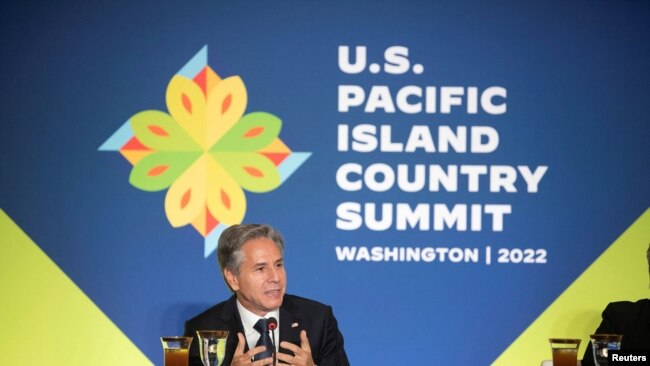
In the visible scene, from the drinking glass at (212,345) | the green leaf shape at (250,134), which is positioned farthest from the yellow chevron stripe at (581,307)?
the drinking glass at (212,345)

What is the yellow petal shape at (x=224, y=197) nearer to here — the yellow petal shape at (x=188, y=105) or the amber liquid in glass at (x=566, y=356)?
the yellow petal shape at (x=188, y=105)

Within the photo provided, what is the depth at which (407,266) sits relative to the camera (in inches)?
193

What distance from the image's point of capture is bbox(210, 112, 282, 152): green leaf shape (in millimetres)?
4859

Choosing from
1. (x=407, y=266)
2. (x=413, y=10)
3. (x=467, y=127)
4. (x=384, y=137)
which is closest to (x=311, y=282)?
(x=407, y=266)

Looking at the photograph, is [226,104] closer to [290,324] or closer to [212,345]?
[290,324]

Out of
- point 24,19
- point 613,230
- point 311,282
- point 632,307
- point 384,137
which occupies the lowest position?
point 632,307

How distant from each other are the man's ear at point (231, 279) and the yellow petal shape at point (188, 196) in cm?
134

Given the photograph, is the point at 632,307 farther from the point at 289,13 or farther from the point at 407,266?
the point at 289,13

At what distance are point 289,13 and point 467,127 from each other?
1124 mm

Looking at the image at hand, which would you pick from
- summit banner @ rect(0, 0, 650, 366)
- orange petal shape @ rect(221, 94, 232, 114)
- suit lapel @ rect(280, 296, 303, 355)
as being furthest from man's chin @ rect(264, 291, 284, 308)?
orange petal shape @ rect(221, 94, 232, 114)

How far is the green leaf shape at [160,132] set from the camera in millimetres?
4852

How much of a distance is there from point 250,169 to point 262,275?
4.94 ft

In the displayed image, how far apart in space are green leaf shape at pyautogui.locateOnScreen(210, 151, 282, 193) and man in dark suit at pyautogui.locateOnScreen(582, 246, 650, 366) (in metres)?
1.88

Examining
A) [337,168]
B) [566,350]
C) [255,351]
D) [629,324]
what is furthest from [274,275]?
[337,168]
